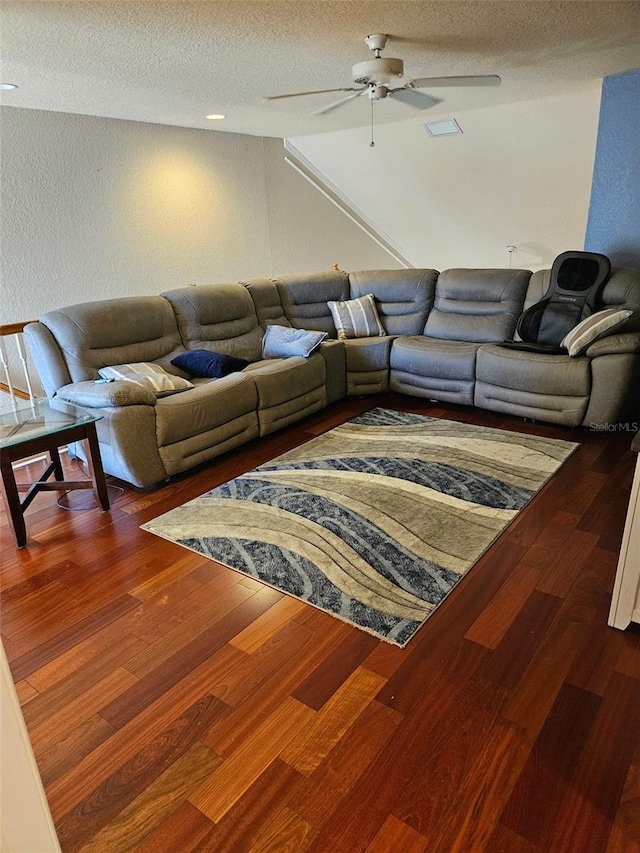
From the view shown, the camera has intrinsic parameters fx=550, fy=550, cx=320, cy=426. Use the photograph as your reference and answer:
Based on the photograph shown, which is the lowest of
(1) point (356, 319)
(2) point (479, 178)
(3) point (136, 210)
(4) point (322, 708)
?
(4) point (322, 708)

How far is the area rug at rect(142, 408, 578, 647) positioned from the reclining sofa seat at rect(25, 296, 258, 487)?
1.11ft

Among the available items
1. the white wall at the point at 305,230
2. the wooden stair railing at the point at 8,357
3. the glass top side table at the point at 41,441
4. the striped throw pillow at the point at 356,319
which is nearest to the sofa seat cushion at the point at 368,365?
the striped throw pillow at the point at 356,319

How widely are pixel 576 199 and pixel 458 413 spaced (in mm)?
2478

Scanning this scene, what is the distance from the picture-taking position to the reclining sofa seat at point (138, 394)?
3.07m

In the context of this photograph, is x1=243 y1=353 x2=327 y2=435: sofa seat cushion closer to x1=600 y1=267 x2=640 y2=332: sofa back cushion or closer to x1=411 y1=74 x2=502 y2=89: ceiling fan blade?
x1=411 y1=74 x2=502 y2=89: ceiling fan blade

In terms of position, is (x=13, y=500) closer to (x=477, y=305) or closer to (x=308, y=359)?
(x=308, y=359)

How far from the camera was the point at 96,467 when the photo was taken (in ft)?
9.57

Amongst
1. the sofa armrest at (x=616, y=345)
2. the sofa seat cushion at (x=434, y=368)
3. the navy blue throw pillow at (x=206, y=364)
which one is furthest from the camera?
the sofa seat cushion at (x=434, y=368)

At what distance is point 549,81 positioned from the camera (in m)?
3.87

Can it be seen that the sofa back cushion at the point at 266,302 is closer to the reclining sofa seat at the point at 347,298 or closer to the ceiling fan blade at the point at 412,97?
the reclining sofa seat at the point at 347,298

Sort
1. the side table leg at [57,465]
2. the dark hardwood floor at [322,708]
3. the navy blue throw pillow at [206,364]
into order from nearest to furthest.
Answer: the dark hardwood floor at [322,708]
the side table leg at [57,465]
the navy blue throw pillow at [206,364]

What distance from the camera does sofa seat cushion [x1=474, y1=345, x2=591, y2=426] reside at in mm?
3668

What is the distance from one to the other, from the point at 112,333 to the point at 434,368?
7.77 ft

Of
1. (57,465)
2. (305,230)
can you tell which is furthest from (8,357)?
(305,230)
